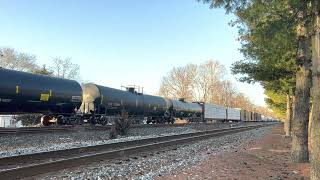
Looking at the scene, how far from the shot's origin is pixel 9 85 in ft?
74.6

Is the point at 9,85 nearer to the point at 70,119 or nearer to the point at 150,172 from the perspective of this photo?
the point at 70,119

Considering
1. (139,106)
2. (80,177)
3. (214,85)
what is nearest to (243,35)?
(80,177)

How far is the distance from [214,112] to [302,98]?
5915cm

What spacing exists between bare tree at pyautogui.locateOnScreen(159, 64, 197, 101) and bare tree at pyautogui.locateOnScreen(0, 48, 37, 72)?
42141mm

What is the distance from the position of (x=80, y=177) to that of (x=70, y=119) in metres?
20.9

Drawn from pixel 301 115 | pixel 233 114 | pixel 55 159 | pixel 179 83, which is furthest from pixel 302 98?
pixel 179 83

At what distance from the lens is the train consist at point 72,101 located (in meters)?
23.5

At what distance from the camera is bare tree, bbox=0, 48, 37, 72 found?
9456 centimetres

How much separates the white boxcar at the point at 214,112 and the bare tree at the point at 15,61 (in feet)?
142

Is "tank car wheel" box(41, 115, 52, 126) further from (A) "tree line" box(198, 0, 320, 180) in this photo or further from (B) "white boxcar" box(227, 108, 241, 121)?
(B) "white boxcar" box(227, 108, 241, 121)

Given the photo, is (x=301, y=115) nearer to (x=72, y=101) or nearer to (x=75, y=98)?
(x=72, y=101)

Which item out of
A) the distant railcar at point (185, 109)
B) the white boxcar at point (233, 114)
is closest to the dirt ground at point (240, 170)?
the distant railcar at point (185, 109)

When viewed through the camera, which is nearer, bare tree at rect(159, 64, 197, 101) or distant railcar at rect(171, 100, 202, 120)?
distant railcar at rect(171, 100, 202, 120)

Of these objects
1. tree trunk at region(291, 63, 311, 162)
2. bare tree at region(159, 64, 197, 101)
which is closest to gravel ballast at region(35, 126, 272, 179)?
tree trunk at region(291, 63, 311, 162)
